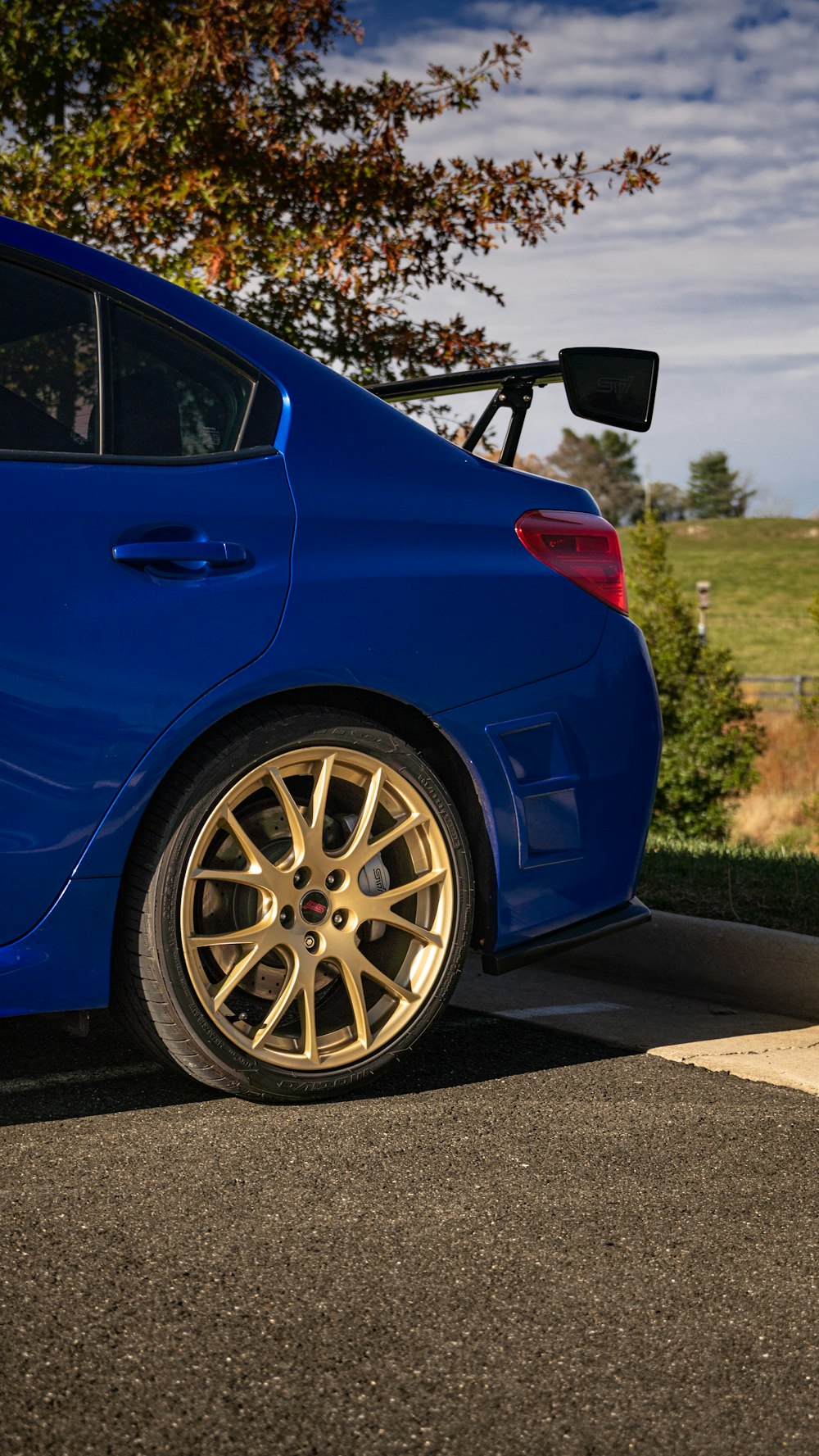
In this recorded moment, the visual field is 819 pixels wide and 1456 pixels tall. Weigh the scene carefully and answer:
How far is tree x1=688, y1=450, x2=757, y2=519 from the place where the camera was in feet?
439

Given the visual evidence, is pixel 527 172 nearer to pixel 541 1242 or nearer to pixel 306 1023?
pixel 306 1023

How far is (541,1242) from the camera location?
2438 millimetres

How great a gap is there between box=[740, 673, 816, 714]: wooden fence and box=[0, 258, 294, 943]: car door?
33630mm

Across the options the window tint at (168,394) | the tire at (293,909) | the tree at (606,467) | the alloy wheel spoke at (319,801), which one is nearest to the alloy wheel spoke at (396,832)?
the tire at (293,909)

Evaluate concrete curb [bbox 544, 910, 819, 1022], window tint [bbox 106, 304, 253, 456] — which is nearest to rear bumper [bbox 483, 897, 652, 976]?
concrete curb [bbox 544, 910, 819, 1022]

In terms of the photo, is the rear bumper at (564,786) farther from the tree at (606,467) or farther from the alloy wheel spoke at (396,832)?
the tree at (606,467)

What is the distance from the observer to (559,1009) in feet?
13.1

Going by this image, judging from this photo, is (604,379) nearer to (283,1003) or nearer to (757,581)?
(283,1003)

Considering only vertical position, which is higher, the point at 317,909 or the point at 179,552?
the point at 179,552

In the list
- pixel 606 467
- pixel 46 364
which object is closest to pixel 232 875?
pixel 46 364

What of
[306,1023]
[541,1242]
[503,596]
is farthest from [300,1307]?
[503,596]

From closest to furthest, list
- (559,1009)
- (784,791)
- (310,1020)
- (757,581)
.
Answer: (310,1020) → (559,1009) → (784,791) → (757,581)

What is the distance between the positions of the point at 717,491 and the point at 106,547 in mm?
137009

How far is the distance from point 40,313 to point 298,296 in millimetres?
4419
